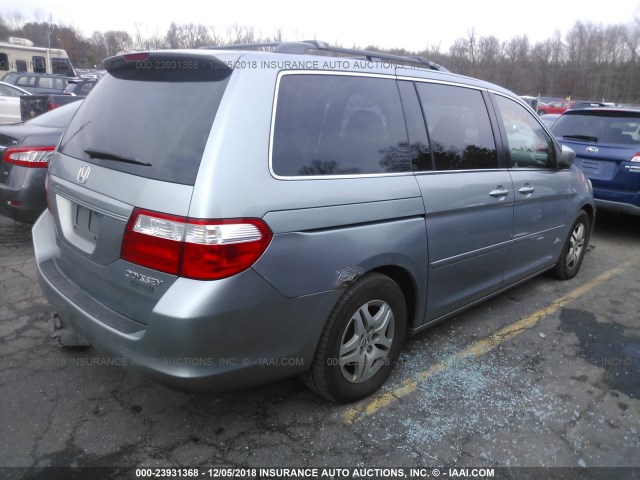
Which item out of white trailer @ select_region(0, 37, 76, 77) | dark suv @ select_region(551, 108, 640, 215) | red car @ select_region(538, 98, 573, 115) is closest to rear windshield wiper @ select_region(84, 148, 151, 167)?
dark suv @ select_region(551, 108, 640, 215)

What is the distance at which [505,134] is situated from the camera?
142 inches

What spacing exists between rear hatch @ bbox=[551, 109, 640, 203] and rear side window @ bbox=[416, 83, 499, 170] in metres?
3.55

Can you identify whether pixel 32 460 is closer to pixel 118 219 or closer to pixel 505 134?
pixel 118 219

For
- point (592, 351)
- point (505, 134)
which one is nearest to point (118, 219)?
point (505, 134)

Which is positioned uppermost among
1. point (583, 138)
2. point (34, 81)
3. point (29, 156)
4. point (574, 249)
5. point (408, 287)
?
point (34, 81)

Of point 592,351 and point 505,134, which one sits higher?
point 505,134

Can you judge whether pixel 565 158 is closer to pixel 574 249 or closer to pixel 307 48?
pixel 574 249

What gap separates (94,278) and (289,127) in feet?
3.86

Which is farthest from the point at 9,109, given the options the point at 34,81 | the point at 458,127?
the point at 458,127

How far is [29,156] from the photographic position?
184 inches

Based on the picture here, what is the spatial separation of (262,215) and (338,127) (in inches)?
28.7

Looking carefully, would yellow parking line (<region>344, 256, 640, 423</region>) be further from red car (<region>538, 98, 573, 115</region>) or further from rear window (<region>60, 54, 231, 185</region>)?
red car (<region>538, 98, 573, 115</region>)

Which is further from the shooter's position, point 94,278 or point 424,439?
point 424,439

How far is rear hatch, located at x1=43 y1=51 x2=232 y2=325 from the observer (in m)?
2.05
